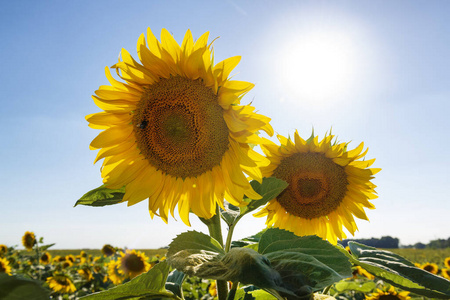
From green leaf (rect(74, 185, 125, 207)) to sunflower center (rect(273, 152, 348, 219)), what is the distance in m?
1.41

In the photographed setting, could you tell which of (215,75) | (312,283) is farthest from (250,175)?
(312,283)

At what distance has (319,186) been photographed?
3.04 meters

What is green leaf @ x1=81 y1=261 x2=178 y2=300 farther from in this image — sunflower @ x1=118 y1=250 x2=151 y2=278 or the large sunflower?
sunflower @ x1=118 y1=250 x2=151 y2=278

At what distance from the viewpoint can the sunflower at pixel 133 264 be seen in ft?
32.4

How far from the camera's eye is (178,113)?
2234 mm

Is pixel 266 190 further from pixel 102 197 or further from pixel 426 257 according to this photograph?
pixel 426 257

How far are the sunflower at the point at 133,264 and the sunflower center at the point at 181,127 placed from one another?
331 inches

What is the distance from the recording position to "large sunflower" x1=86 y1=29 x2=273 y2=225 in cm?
197

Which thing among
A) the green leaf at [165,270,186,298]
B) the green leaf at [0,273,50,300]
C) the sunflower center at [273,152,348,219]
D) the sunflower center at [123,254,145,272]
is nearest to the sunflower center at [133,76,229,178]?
the green leaf at [165,270,186,298]

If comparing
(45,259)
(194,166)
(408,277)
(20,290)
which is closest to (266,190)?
(194,166)

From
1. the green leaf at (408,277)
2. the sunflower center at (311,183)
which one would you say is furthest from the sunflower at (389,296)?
the green leaf at (408,277)

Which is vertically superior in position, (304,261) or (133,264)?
(304,261)

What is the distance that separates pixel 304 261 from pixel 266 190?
85 cm

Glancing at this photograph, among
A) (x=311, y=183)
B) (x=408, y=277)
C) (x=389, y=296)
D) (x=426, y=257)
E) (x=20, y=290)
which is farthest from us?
Answer: (x=426, y=257)
